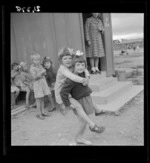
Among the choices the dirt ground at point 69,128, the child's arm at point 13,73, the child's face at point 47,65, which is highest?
the child's face at point 47,65

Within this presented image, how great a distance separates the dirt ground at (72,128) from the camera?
2109mm

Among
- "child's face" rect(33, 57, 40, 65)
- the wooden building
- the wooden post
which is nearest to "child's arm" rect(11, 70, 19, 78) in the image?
the wooden building

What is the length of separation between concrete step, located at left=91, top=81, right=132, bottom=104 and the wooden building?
20.6 inches

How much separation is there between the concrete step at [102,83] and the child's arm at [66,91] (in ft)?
0.83

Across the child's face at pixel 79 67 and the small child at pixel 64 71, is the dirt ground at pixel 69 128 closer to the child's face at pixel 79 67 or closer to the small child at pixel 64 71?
the small child at pixel 64 71

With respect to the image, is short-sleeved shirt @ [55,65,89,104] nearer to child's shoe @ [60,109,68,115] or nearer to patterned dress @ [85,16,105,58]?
child's shoe @ [60,109,68,115]

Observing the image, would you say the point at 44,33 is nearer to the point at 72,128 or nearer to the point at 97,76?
the point at 97,76

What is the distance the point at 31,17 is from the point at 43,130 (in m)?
1.17

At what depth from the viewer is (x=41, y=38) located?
2.16 meters

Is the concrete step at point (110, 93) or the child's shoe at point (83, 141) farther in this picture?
the concrete step at point (110, 93)

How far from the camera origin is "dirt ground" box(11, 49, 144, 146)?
2.11 metres

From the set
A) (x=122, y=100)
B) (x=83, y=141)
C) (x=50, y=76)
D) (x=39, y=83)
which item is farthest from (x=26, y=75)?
(x=122, y=100)

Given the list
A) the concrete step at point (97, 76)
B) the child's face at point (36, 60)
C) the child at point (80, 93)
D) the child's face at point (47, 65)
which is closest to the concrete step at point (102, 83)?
the concrete step at point (97, 76)

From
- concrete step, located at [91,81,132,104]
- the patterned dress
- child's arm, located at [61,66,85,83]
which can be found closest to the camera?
child's arm, located at [61,66,85,83]
